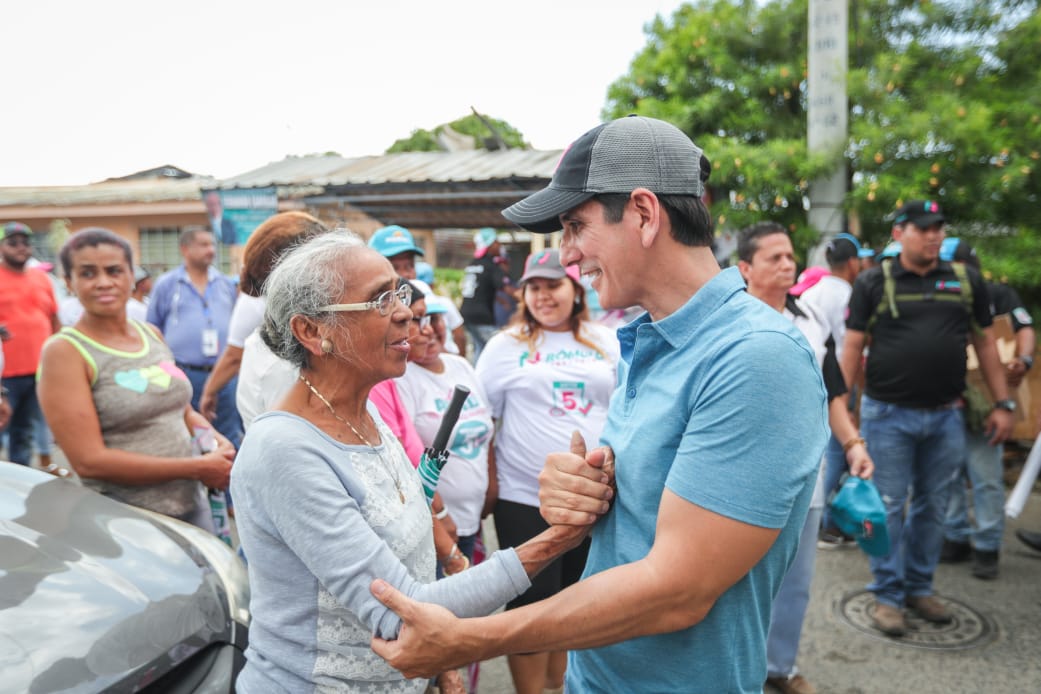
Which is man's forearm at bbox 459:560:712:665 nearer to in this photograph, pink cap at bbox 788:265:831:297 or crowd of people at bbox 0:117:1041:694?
crowd of people at bbox 0:117:1041:694

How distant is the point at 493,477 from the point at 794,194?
4.81 meters

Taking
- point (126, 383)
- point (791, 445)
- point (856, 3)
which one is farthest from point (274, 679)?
point (856, 3)

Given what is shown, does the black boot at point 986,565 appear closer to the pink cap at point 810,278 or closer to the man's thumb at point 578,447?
the pink cap at point 810,278

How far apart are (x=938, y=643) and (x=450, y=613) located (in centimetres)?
355

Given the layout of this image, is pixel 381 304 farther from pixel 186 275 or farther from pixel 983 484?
pixel 186 275

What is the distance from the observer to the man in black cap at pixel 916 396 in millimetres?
3953

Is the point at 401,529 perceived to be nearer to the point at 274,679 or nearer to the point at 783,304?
the point at 274,679

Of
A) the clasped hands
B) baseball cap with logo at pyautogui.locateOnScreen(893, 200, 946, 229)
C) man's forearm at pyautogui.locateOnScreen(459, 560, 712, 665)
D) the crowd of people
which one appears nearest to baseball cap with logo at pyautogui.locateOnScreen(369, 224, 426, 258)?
the crowd of people

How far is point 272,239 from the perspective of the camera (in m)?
2.74

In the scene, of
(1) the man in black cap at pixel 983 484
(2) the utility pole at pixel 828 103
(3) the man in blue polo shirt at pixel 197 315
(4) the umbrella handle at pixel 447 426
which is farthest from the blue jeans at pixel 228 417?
(2) the utility pole at pixel 828 103

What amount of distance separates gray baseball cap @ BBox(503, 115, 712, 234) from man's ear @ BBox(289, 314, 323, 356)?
67 centimetres

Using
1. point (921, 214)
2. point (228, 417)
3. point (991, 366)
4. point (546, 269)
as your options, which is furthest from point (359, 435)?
point (991, 366)

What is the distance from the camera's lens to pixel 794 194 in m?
6.76

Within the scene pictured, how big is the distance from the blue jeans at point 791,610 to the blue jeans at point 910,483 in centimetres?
96
